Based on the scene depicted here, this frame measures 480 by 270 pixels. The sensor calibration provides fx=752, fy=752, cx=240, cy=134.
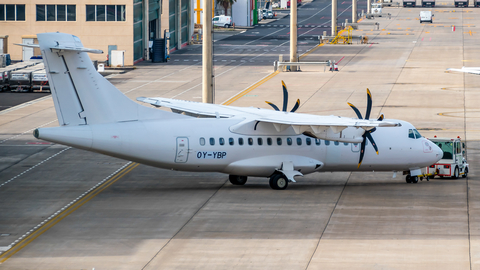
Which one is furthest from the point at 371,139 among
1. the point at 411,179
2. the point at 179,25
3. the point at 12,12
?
the point at 179,25

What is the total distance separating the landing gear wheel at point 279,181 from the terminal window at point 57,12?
5607 cm

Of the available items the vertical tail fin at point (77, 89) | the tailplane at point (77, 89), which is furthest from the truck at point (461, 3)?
the vertical tail fin at point (77, 89)

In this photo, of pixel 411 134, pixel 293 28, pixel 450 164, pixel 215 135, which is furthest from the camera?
pixel 293 28

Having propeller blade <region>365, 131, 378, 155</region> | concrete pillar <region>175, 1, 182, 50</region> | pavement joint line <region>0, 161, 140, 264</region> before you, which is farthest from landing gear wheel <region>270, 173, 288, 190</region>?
concrete pillar <region>175, 1, 182, 50</region>

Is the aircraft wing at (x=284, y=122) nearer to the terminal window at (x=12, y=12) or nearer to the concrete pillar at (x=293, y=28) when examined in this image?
the concrete pillar at (x=293, y=28)

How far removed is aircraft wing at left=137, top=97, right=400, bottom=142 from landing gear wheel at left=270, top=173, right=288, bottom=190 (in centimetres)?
200

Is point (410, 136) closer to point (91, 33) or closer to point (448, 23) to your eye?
point (91, 33)

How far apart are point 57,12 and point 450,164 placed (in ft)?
191

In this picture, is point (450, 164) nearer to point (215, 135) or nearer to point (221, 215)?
point (215, 135)

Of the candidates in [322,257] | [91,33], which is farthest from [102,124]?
[91,33]

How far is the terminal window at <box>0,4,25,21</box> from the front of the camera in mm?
84688

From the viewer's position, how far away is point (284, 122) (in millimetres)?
31500

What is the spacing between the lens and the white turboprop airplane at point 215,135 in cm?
3056

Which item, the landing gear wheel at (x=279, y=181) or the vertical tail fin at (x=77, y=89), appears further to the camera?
the landing gear wheel at (x=279, y=181)
